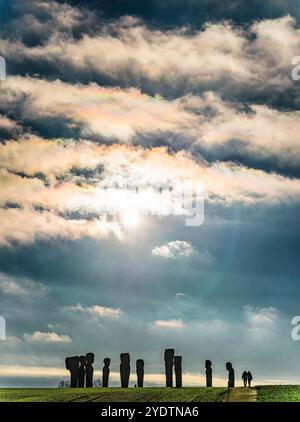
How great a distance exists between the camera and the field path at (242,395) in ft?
145

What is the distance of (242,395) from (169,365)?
66.0ft

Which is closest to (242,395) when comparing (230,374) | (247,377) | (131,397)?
(131,397)

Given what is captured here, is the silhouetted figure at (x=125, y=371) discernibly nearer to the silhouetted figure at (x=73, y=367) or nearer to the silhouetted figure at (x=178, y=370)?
the silhouetted figure at (x=73, y=367)

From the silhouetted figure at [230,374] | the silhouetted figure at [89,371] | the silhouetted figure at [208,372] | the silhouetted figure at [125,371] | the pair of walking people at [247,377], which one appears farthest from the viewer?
the silhouetted figure at [89,371]

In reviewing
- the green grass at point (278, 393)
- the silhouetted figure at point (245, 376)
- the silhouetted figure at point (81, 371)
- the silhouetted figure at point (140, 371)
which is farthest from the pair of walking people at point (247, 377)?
the silhouetted figure at point (81, 371)

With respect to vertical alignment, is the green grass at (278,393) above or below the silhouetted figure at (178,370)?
below

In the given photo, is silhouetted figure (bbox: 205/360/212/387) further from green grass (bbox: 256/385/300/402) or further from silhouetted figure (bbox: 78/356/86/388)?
green grass (bbox: 256/385/300/402)

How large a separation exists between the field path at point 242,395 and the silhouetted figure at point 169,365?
1409 centimetres

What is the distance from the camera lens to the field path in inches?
1745

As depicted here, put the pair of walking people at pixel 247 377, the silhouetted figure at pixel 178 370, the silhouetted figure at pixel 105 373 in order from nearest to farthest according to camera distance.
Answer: the pair of walking people at pixel 247 377
the silhouetted figure at pixel 178 370
the silhouetted figure at pixel 105 373
